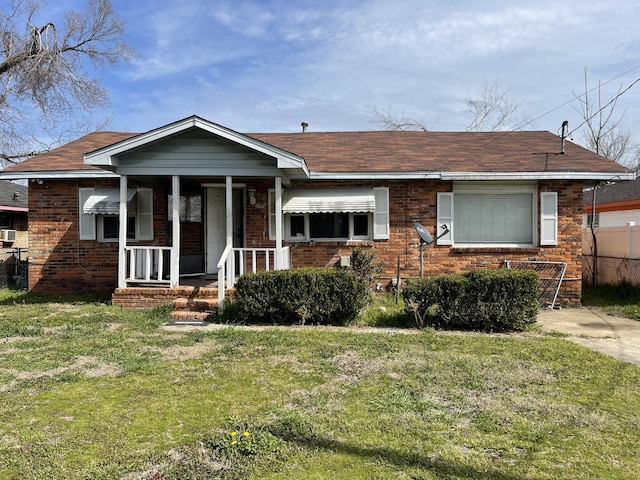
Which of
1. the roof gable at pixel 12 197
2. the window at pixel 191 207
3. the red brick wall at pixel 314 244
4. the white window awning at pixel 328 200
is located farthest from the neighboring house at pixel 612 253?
the roof gable at pixel 12 197

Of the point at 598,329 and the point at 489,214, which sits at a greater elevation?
the point at 489,214

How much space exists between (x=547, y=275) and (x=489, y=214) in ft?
6.07

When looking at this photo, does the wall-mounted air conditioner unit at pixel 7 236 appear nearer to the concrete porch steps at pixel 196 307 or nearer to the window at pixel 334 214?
the concrete porch steps at pixel 196 307

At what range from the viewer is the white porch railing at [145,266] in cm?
884

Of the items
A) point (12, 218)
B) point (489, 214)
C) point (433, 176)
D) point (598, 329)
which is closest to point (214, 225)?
point (433, 176)

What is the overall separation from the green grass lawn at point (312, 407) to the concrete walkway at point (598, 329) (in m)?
0.60

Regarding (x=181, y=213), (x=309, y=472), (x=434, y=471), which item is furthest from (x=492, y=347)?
(x=181, y=213)

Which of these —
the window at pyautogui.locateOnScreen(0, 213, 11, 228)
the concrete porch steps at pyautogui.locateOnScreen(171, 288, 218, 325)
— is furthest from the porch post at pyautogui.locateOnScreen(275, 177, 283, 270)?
the window at pyautogui.locateOnScreen(0, 213, 11, 228)

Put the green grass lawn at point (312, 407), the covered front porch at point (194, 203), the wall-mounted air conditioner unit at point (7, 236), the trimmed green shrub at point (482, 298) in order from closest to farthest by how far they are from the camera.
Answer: the green grass lawn at point (312, 407) < the trimmed green shrub at point (482, 298) < the covered front porch at point (194, 203) < the wall-mounted air conditioner unit at point (7, 236)

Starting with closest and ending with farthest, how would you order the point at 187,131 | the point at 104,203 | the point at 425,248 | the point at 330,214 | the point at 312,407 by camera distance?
1. the point at 312,407
2. the point at 187,131
3. the point at 104,203
4. the point at 425,248
5. the point at 330,214

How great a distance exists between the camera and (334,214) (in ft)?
34.0

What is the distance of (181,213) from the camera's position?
10.8 metres

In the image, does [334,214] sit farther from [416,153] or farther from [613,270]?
[613,270]

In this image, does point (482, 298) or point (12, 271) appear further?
point (12, 271)
